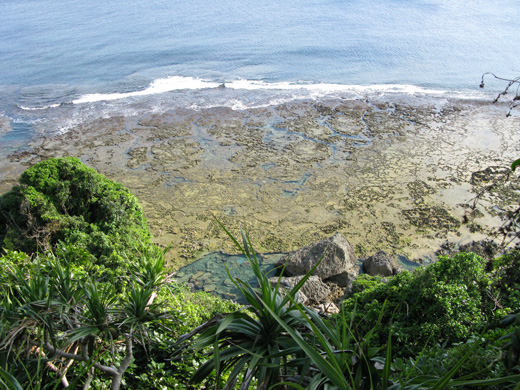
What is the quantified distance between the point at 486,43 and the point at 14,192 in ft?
126

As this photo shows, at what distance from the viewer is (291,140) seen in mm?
18828

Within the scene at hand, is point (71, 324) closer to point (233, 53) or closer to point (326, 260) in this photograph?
point (326, 260)

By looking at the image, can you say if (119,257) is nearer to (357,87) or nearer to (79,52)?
(357,87)

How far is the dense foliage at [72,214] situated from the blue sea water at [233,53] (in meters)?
11.7

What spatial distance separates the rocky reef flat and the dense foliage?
216 centimetres

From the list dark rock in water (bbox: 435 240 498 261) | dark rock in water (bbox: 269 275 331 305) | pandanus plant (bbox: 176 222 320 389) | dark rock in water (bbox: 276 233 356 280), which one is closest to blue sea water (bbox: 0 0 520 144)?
dark rock in water (bbox: 276 233 356 280)

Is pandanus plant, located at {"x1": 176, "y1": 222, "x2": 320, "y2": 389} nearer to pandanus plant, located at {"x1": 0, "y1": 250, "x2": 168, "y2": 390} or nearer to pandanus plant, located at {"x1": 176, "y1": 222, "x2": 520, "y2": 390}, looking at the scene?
pandanus plant, located at {"x1": 176, "y1": 222, "x2": 520, "y2": 390}

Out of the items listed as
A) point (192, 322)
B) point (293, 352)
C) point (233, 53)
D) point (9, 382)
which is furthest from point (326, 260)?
point (233, 53)

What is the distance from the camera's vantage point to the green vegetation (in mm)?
3172

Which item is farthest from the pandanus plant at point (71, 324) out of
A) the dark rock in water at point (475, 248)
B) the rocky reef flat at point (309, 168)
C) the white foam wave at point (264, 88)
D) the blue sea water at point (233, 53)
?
the white foam wave at point (264, 88)

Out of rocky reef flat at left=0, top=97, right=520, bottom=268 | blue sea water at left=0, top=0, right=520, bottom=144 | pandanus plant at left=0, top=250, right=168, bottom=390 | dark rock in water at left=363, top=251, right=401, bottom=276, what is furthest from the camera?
blue sea water at left=0, top=0, right=520, bottom=144

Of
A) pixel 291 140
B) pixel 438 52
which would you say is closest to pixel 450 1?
pixel 438 52

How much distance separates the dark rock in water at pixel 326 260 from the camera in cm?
1041

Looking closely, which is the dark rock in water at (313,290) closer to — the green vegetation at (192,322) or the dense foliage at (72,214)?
the green vegetation at (192,322)
